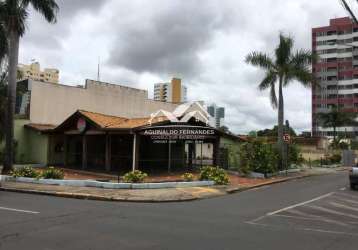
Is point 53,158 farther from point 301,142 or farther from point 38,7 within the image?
point 301,142

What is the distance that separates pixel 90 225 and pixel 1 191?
10.8m

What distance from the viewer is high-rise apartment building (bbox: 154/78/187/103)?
58062 millimetres

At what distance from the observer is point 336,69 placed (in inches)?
4422

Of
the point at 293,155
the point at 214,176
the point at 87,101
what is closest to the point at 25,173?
the point at 214,176

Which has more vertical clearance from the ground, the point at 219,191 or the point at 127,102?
the point at 127,102

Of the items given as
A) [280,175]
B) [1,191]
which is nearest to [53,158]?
[1,191]

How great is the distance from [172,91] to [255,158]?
31.6 meters

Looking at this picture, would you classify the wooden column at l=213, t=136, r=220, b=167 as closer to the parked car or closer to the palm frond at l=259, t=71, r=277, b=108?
the palm frond at l=259, t=71, r=277, b=108

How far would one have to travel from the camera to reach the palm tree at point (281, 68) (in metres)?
31.8

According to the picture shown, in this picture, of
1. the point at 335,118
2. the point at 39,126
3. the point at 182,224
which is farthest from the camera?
the point at 335,118

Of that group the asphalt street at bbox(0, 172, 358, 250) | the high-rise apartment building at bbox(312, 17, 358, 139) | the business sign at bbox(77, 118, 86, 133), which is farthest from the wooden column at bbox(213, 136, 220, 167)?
the high-rise apartment building at bbox(312, 17, 358, 139)

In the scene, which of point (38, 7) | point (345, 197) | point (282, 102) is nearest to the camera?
point (345, 197)

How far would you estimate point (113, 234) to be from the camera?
986 centimetres

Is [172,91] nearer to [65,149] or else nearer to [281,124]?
[65,149]
